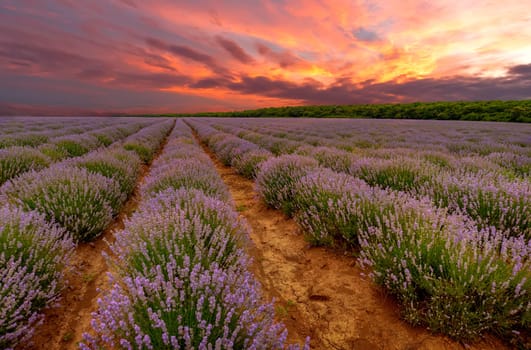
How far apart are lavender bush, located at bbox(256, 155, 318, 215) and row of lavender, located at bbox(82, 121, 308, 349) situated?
40.9 inches

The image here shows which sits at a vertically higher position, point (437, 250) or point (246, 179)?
point (437, 250)

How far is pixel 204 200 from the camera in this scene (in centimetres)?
295

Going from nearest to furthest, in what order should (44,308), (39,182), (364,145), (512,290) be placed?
1. (512,290)
2. (44,308)
3. (39,182)
4. (364,145)

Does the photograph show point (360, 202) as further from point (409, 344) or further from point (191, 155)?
point (191, 155)

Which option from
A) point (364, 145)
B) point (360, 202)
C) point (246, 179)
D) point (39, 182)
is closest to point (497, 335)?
point (360, 202)

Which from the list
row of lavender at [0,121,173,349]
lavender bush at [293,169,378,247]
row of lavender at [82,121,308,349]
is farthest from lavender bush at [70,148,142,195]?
lavender bush at [293,169,378,247]

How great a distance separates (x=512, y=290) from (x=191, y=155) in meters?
6.01

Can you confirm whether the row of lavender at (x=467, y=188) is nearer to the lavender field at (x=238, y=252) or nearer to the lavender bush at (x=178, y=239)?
the lavender field at (x=238, y=252)

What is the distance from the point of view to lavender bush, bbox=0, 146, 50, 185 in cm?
520

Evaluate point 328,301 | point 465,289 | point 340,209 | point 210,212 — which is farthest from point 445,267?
point 210,212

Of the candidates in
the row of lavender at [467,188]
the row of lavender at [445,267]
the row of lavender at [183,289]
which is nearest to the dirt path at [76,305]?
the row of lavender at [183,289]

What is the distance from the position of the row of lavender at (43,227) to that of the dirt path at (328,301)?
69.7 inches

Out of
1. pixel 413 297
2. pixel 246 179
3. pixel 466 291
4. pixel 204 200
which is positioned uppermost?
pixel 204 200

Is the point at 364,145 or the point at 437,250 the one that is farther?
the point at 364,145
